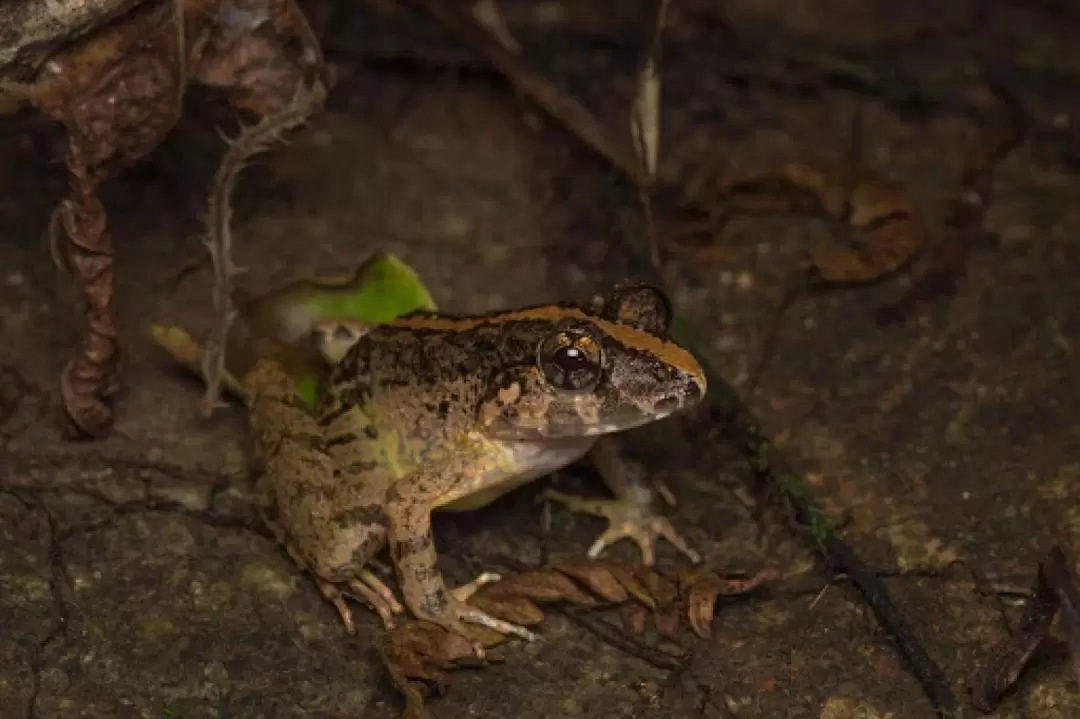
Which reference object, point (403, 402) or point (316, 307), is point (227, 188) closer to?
point (316, 307)

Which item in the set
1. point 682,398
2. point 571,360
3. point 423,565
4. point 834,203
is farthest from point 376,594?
point 834,203

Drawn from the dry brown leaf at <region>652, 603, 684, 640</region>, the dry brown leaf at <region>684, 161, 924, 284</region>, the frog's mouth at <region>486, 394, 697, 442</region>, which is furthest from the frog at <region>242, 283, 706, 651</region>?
the dry brown leaf at <region>684, 161, 924, 284</region>

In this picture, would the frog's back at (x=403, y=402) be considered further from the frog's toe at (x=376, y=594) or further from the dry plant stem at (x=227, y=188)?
the dry plant stem at (x=227, y=188)

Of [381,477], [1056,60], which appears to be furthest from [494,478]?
[1056,60]

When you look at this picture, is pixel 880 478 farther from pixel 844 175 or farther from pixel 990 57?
pixel 990 57

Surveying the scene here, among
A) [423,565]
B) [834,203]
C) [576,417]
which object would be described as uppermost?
[576,417]

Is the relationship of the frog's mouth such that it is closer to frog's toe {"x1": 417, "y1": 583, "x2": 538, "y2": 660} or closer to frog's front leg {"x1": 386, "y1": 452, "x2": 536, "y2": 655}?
frog's front leg {"x1": 386, "y1": 452, "x2": 536, "y2": 655}
